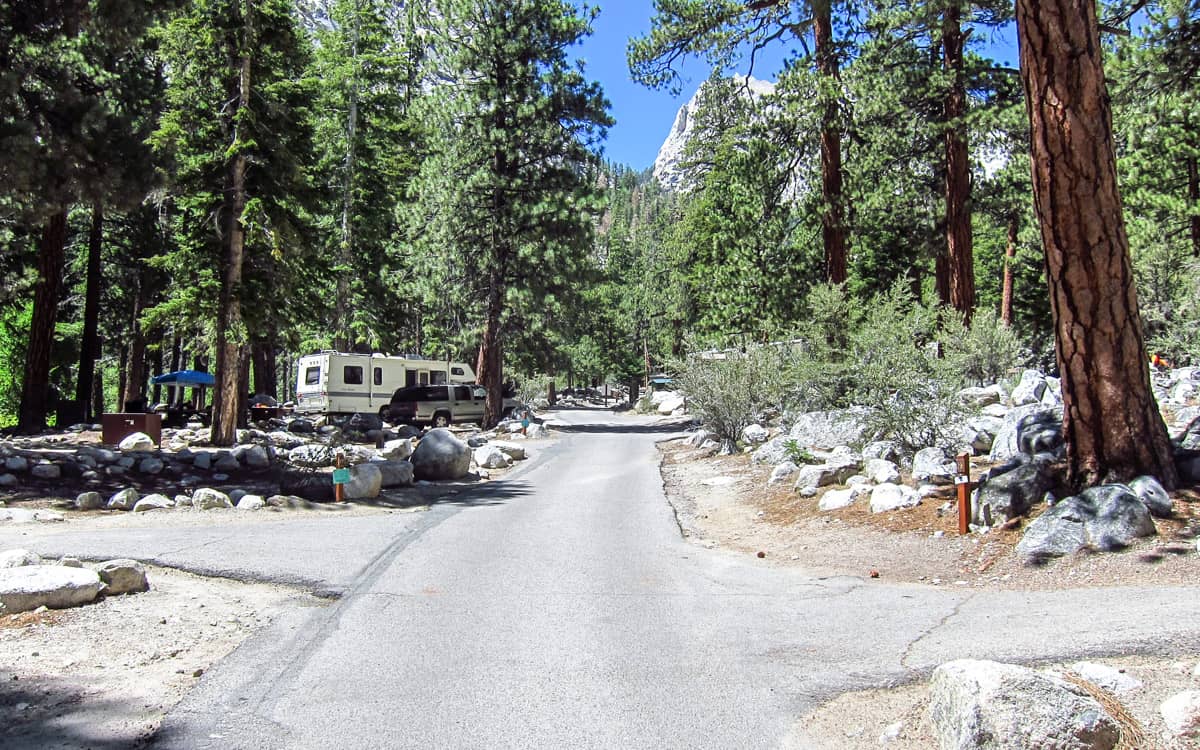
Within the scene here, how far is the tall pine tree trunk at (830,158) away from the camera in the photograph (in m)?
17.3

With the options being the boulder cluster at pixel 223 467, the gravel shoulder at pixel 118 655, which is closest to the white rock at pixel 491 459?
the boulder cluster at pixel 223 467

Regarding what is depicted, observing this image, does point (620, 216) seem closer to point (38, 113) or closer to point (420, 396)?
point (420, 396)

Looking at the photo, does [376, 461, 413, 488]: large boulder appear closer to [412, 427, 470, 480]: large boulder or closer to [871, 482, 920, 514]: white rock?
[412, 427, 470, 480]: large boulder

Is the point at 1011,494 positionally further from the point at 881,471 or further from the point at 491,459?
the point at 491,459

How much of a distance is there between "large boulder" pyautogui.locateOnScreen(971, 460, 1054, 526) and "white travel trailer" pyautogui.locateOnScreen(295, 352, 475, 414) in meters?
28.0

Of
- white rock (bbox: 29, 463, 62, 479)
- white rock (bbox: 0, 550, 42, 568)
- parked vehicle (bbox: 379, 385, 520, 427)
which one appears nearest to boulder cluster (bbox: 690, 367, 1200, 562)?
white rock (bbox: 0, 550, 42, 568)

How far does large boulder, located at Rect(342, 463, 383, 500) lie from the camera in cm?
1390

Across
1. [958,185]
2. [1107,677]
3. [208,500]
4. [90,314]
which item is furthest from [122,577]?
[90,314]

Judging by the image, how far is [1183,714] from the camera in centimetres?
365

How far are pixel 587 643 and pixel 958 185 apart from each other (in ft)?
47.3

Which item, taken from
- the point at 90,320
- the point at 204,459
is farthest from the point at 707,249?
the point at 204,459

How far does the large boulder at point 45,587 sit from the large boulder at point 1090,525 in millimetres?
7705

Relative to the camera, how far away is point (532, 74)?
32.2m

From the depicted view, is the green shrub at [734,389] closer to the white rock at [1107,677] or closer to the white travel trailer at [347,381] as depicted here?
the white rock at [1107,677]
